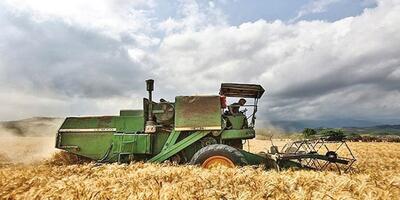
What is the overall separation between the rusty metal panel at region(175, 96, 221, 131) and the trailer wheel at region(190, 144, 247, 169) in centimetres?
121

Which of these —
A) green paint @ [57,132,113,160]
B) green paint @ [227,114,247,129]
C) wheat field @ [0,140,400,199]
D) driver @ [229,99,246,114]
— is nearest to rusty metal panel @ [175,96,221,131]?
green paint @ [227,114,247,129]

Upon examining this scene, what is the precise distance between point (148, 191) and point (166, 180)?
1254 millimetres

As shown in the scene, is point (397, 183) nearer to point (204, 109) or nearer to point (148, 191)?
point (148, 191)

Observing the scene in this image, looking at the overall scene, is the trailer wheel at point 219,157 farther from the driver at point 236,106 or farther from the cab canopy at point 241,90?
the cab canopy at point 241,90

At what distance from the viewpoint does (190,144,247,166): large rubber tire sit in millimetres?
9031

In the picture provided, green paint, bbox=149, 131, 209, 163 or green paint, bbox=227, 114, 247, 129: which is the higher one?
green paint, bbox=227, 114, 247, 129

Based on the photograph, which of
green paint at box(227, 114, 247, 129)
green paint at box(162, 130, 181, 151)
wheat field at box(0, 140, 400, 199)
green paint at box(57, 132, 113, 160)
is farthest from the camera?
green paint at box(57, 132, 113, 160)

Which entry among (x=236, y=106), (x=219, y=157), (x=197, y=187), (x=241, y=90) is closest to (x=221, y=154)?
(x=219, y=157)

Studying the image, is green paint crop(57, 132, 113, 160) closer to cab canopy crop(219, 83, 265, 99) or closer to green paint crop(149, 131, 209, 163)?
green paint crop(149, 131, 209, 163)

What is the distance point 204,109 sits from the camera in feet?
34.5

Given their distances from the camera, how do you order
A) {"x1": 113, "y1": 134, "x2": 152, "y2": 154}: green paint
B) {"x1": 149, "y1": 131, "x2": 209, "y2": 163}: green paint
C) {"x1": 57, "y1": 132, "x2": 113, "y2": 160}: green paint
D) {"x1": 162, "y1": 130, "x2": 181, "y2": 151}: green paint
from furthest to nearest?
{"x1": 57, "y1": 132, "x2": 113, "y2": 160}: green paint
{"x1": 113, "y1": 134, "x2": 152, "y2": 154}: green paint
{"x1": 162, "y1": 130, "x2": 181, "y2": 151}: green paint
{"x1": 149, "y1": 131, "x2": 209, "y2": 163}: green paint

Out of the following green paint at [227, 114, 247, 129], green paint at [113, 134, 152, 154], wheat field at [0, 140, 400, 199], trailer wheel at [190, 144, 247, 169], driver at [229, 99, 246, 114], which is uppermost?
→ driver at [229, 99, 246, 114]

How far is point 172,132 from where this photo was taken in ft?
34.9

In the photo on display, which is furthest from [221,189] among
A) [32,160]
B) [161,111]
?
[32,160]
